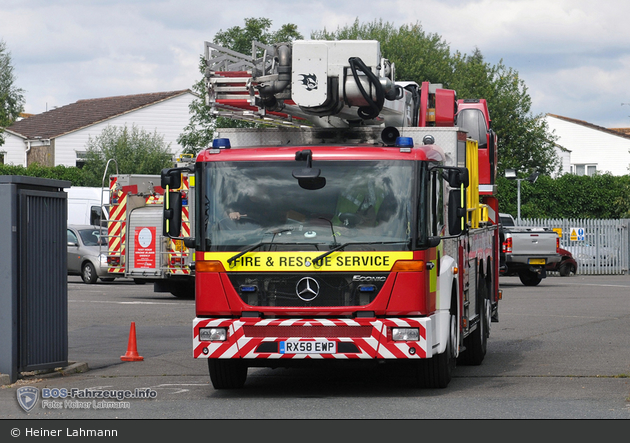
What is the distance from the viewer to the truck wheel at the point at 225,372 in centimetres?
1006

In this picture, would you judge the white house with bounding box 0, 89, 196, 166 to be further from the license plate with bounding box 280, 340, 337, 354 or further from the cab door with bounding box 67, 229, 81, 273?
the license plate with bounding box 280, 340, 337, 354

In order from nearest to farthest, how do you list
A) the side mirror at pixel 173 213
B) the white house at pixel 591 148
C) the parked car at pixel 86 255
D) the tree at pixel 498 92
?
the side mirror at pixel 173 213, the parked car at pixel 86 255, the tree at pixel 498 92, the white house at pixel 591 148

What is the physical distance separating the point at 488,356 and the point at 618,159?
6483 centimetres

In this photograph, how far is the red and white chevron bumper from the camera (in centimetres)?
923

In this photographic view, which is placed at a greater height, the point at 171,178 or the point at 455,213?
the point at 171,178

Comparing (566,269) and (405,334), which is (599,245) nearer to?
(566,269)

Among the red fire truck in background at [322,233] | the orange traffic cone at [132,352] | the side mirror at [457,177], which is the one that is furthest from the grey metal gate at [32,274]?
the side mirror at [457,177]

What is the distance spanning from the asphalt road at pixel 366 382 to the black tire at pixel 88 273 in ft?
35.8

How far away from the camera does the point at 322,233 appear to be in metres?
9.34

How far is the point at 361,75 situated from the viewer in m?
9.84

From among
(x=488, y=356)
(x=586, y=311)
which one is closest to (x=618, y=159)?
(x=586, y=311)

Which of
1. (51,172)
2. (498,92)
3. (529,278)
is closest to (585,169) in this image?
(498,92)

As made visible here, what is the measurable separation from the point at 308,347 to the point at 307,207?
1279 millimetres

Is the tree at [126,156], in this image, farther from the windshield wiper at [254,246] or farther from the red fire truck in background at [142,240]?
the windshield wiper at [254,246]
